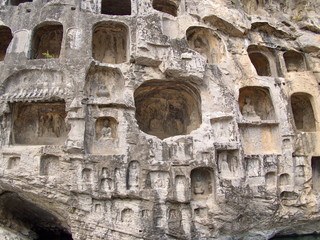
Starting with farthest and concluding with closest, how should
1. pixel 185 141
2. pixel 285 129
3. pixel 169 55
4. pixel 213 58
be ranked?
1. pixel 213 58
2. pixel 285 129
3. pixel 169 55
4. pixel 185 141

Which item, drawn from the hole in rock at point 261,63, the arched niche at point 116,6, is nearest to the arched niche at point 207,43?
the hole in rock at point 261,63

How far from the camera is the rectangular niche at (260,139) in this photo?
1077 centimetres

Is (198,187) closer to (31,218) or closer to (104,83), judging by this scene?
(104,83)

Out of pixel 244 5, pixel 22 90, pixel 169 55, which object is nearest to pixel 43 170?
pixel 22 90

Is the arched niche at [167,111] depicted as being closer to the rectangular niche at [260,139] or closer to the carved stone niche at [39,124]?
the rectangular niche at [260,139]

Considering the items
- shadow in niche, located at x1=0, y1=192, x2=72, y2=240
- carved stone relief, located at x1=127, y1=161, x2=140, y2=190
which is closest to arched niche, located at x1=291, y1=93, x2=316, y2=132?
carved stone relief, located at x1=127, y1=161, x2=140, y2=190

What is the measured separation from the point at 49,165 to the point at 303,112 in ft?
38.7

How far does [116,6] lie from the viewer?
13102 millimetres

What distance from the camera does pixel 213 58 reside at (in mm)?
12047

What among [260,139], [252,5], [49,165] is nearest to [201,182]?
[260,139]

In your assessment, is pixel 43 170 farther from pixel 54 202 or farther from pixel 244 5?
pixel 244 5

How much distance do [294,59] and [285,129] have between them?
4.79 m

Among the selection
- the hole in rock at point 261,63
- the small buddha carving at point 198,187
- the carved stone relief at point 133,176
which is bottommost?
the small buddha carving at point 198,187

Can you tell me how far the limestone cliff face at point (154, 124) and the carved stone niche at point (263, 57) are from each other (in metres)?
0.07
